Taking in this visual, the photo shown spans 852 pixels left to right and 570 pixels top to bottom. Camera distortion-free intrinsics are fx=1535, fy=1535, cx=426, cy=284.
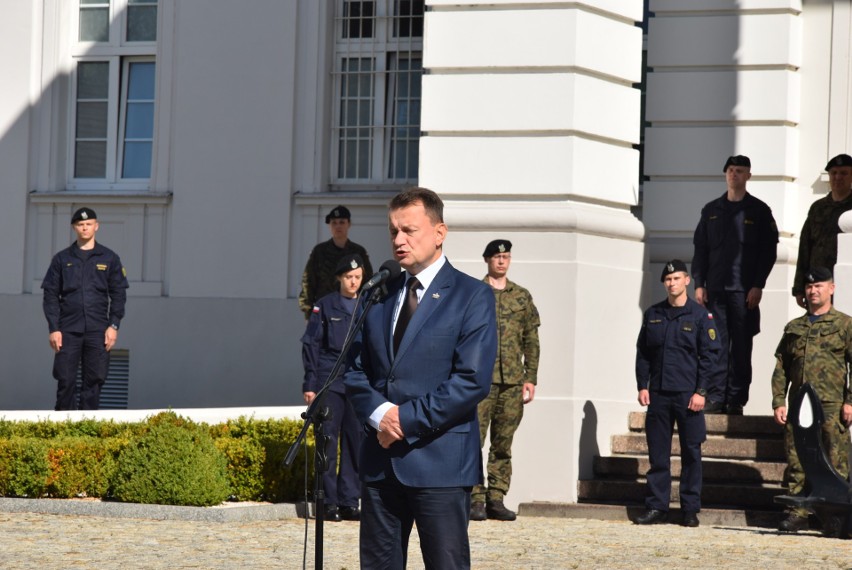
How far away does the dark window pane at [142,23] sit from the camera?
17344 mm

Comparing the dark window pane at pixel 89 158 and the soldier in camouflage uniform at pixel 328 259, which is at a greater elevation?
the dark window pane at pixel 89 158

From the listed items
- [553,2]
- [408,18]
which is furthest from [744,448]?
[408,18]

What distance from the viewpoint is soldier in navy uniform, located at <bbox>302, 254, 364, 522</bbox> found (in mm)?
11109

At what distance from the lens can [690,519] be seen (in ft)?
36.3

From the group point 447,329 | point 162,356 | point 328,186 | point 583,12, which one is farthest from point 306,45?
point 447,329

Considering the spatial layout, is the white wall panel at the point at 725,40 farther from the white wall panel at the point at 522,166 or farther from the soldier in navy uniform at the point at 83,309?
the soldier in navy uniform at the point at 83,309

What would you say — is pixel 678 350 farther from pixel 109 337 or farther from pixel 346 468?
pixel 109 337

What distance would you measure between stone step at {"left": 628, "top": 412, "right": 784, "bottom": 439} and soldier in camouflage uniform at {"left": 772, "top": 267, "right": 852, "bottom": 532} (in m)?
1.31

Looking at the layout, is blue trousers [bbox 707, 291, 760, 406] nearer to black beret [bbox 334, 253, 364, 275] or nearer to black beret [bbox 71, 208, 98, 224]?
black beret [bbox 334, 253, 364, 275]

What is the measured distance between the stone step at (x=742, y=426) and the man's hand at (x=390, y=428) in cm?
710

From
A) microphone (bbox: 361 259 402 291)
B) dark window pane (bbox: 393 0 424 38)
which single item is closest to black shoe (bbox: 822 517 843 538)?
microphone (bbox: 361 259 402 291)

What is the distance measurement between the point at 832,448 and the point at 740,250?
89.2 inches

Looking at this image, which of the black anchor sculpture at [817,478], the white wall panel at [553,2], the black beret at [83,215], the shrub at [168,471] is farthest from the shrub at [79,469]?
the black anchor sculpture at [817,478]

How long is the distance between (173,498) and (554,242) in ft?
11.8
